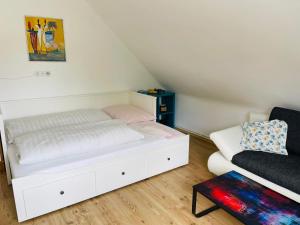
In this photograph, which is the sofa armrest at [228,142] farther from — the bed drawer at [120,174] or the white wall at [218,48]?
the bed drawer at [120,174]

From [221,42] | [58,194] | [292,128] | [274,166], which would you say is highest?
[221,42]

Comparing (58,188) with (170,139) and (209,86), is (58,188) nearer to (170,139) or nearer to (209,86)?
(170,139)

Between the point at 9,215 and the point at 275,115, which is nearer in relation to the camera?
the point at 9,215

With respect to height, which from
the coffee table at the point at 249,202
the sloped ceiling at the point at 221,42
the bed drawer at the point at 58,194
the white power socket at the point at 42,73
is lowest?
the bed drawer at the point at 58,194

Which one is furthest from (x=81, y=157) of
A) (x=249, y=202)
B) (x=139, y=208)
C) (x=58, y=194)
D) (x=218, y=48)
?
(x=218, y=48)

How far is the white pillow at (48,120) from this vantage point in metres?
2.50

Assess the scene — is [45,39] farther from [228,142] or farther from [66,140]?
[228,142]

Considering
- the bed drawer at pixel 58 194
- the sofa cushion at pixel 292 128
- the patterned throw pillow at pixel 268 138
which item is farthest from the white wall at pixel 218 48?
the bed drawer at pixel 58 194

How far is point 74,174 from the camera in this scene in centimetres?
200

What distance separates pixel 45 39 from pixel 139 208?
7.74ft

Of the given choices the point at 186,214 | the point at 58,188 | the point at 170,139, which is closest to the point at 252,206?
the point at 186,214

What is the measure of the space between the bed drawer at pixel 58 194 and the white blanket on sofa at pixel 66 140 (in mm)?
239

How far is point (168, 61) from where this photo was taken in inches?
124

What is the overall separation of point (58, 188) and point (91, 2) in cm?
241
